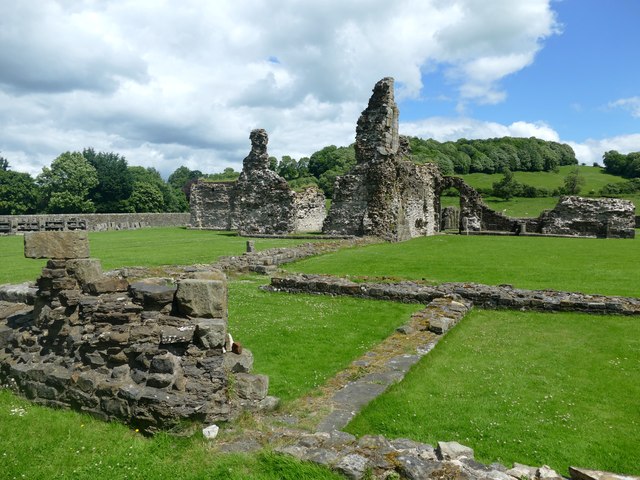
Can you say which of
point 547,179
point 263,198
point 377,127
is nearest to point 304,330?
point 377,127

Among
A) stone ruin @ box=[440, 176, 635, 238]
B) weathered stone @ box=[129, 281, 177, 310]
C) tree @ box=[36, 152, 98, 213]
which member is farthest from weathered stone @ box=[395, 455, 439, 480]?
tree @ box=[36, 152, 98, 213]

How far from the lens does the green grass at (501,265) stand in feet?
49.1

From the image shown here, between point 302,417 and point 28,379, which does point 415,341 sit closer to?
point 302,417

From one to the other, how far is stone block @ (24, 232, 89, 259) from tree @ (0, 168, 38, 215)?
231 feet

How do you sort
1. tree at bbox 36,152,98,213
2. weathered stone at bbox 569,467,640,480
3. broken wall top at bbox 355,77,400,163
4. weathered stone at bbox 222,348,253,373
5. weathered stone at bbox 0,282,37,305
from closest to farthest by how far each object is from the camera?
weathered stone at bbox 569,467,640,480 → weathered stone at bbox 222,348,253,373 → weathered stone at bbox 0,282,37,305 → broken wall top at bbox 355,77,400,163 → tree at bbox 36,152,98,213

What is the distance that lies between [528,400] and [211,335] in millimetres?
4431

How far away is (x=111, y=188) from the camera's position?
228 feet

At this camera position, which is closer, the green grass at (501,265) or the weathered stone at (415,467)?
the weathered stone at (415,467)

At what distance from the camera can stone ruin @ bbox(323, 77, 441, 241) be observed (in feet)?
97.5

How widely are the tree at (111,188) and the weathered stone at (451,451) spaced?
235 feet

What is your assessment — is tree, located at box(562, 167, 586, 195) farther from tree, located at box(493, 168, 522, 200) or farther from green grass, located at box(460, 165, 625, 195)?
tree, located at box(493, 168, 522, 200)

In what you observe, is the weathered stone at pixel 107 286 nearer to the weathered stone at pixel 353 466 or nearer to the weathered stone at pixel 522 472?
the weathered stone at pixel 353 466

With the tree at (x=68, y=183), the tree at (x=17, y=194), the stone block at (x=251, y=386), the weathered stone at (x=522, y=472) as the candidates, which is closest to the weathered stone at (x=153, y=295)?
the stone block at (x=251, y=386)

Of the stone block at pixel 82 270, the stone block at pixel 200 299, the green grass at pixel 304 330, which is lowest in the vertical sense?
the green grass at pixel 304 330
